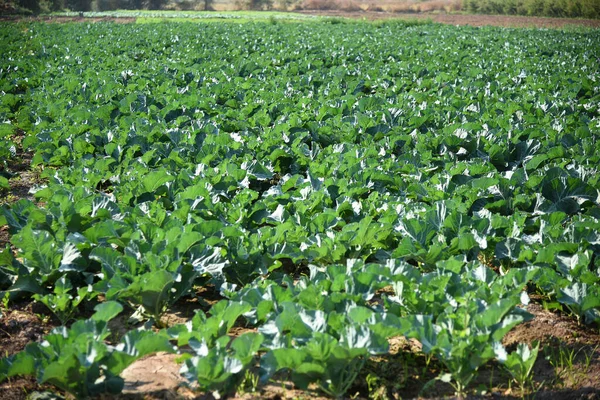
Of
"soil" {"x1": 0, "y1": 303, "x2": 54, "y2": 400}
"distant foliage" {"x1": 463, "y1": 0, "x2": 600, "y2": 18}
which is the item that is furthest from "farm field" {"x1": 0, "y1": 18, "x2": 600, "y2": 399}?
"distant foliage" {"x1": 463, "y1": 0, "x2": 600, "y2": 18}

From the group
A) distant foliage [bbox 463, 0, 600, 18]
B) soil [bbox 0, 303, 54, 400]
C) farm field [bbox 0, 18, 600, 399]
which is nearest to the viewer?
farm field [bbox 0, 18, 600, 399]

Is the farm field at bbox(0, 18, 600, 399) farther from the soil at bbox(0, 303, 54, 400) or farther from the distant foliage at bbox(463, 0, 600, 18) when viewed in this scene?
the distant foliage at bbox(463, 0, 600, 18)

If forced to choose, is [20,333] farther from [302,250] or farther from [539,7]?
[539,7]

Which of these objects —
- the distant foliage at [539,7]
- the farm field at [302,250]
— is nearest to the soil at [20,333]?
the farm field at [302,250]

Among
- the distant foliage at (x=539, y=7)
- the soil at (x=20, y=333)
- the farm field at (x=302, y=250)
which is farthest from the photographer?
the distant foliage at (x=539, y=7)

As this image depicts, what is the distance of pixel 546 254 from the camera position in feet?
13.3

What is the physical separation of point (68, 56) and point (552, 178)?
1578 centimetres

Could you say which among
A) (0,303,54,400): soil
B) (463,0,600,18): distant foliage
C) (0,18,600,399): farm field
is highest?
(463,0,600,18): distant foliage

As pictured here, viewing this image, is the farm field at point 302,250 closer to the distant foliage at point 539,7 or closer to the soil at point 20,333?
the soil at point 20,333

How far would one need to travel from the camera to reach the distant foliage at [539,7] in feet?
163

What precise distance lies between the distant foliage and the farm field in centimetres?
4563

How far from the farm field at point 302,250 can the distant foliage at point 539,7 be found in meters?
45.6

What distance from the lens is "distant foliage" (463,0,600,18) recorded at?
4953cm

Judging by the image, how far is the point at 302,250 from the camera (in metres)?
4.42
